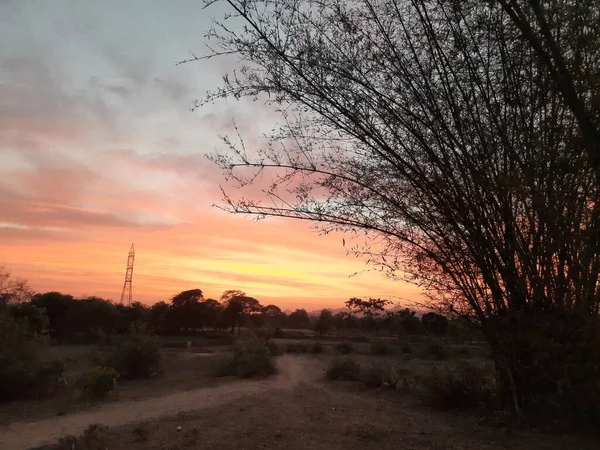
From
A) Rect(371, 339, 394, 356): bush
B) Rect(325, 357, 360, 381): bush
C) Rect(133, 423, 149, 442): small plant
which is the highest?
Rect(371, 339, 394, 356): bush

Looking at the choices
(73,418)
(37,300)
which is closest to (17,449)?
(73,418)

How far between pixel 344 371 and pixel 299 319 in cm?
4607

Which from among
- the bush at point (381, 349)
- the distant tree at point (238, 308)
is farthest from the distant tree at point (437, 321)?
the distant tree at point (238, 308)

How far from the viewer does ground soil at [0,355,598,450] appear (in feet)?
18.4

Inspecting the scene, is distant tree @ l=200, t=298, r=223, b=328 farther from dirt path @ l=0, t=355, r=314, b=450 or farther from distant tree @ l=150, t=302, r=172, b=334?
dirt path @ l=0, t=355, r=314, b=450

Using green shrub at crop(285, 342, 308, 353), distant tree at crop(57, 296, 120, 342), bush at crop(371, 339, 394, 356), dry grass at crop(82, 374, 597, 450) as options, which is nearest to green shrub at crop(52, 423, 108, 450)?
dry grass at crop(82, 374, 597, 450)

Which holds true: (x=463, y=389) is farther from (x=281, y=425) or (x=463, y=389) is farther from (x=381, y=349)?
(x=381, y=349)

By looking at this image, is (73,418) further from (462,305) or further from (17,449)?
(462,305)

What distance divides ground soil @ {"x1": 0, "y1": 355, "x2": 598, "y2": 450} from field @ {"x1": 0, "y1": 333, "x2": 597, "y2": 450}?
0.01 m

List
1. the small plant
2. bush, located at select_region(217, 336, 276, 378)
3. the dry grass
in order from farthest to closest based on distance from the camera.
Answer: bush, located at select_region(217, 336, 276, 378) < the small plant < the dry grass

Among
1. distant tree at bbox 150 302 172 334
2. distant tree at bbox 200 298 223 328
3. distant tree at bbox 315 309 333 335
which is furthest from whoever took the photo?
distant tree at bbox 315 309 333 335

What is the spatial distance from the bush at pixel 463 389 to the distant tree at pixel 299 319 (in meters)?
49.5

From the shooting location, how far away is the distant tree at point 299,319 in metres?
58.2

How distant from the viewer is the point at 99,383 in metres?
10.7
